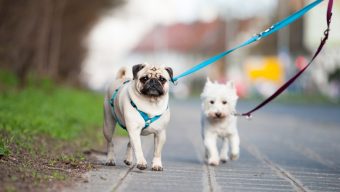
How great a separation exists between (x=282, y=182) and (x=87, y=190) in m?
2.43

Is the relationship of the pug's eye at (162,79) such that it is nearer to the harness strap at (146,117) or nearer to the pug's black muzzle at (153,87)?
the pug's black muzzle at (153,87)

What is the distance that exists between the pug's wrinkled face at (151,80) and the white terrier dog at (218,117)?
5.52ft

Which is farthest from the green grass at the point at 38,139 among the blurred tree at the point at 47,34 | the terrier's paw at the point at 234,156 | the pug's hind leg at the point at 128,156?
the terrier's paw at the point at 234,156

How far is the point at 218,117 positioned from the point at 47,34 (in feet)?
68.6

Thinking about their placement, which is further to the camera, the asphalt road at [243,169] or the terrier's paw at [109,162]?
the terrier's paw at [109,162]

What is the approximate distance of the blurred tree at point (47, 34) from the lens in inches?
901

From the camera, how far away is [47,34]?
30953mm

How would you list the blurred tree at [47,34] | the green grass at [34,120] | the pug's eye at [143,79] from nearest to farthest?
1. the pug's eye at [143,79]
2. the green grass at [34,120]
3. the blurred tree at [47,34]

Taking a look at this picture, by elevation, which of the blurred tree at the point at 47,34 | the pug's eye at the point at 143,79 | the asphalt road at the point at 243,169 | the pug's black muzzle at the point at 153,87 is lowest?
the asphalt road at the point at 243,169

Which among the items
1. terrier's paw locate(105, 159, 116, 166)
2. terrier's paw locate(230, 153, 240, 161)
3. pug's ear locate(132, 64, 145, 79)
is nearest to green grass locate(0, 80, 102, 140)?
terrier's paw locate(105, 159, 116, 166)

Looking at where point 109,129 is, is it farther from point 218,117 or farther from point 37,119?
point 37,119

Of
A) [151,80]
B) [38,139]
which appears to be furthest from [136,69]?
[38,139]

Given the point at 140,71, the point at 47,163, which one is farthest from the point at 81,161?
the point at 140,71

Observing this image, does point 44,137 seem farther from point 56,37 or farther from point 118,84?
point 56,37
